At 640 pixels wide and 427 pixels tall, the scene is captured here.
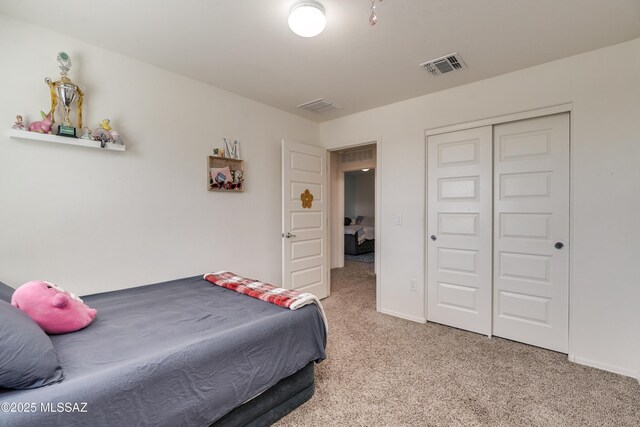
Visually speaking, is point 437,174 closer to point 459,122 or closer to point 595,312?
point 459,122

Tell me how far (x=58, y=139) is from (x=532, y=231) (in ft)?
12.5

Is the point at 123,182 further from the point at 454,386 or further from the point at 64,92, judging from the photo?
the point at 454,386

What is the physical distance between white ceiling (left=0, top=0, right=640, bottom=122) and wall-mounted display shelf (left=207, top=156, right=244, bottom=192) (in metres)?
0.79

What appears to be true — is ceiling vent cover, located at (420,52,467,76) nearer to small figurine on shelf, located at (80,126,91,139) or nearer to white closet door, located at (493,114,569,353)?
white closet door, located at (493,114,569,353)

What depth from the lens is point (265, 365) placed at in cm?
152

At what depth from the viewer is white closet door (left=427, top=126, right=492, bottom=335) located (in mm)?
2740

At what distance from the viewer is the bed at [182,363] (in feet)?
3.39

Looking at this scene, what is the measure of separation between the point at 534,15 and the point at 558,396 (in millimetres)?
2486

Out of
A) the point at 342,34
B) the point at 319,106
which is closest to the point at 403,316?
the point at 319,106

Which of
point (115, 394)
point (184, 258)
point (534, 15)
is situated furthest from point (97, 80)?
point (534, 15)

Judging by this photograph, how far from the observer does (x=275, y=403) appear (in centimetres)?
162

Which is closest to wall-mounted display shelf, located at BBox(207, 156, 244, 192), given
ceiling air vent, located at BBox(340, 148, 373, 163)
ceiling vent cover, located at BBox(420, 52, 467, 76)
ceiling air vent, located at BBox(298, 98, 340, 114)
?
ceiling air vent, located at BBox(298, 98, 340, 114)

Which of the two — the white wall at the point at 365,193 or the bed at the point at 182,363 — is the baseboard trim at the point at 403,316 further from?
the white wall at the point at 365,193

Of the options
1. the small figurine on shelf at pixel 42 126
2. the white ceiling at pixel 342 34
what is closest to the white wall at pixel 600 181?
the white ceiling at pixel 342 34
